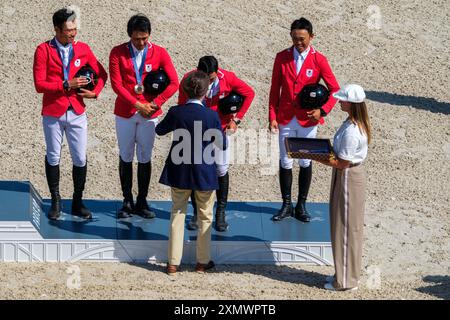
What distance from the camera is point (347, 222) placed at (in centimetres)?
1012

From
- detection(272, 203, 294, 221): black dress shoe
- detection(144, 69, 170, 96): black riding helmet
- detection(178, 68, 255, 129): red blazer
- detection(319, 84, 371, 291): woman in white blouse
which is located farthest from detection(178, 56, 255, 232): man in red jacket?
detection(319, 84, 371, 291): woman in white blouse

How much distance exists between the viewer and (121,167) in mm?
11266

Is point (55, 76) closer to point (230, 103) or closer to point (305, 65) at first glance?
point (230, 103)

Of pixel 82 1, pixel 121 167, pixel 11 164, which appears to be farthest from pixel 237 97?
pixel 82 1

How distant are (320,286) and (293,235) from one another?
30.5 inches

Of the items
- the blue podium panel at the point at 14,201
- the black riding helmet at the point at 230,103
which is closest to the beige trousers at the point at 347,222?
the black riding helmet at the point at 230,103

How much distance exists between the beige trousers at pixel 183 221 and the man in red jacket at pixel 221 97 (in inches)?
20.3

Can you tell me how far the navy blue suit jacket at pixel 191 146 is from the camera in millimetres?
10125

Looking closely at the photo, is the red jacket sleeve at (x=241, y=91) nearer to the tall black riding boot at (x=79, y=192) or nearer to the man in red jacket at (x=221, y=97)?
the man in red jacket at (x=221, y=97)

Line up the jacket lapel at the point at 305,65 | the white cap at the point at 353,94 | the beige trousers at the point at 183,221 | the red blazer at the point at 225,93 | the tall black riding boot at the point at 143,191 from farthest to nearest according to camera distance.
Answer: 1. the tall black riding boot at the point at 143,191
2. the jacket lapel at the point at 305,65
3. the red blazer at the point at 225,93
4. the beige trousers at the point at 183,221
5. the white cap at the point at 353,94

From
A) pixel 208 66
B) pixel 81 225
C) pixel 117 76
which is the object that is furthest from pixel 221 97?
pixel 81 225

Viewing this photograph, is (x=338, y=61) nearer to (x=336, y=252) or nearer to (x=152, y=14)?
(x=152, y=14)

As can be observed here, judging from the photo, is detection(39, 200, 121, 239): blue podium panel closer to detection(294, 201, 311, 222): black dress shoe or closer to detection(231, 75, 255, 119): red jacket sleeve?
detection(231, 75, 255, 119): red jacket sleeve

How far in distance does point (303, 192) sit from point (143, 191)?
1440 mm
